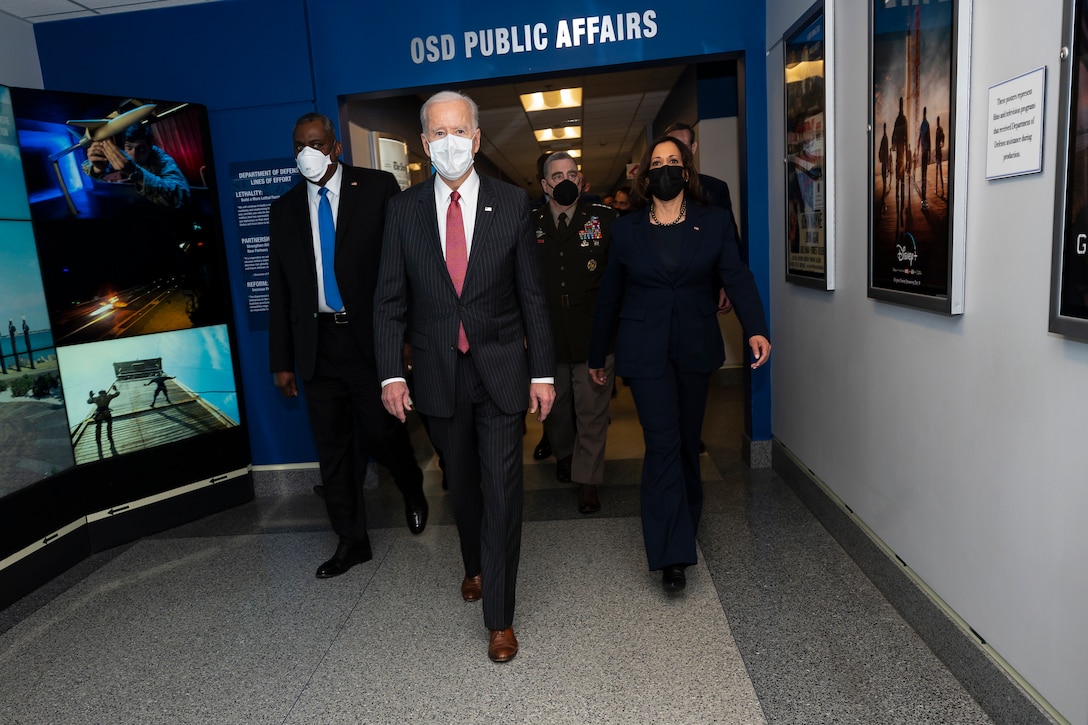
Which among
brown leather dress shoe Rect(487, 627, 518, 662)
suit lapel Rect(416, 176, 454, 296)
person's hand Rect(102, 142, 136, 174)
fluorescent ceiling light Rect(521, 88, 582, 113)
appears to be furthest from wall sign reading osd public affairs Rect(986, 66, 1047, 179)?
fluorescent ceiling light Rect(521, 88, 582, 113)

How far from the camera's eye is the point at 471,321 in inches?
94.5

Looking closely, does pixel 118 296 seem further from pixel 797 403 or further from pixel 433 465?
pixel 797 403

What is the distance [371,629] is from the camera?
271 cm

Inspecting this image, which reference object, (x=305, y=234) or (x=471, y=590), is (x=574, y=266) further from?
(x=471, y=590)

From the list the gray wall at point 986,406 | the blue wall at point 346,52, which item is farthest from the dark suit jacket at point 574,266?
the gray wall at point 986,406

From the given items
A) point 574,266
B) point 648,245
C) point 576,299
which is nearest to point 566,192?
point 574,266

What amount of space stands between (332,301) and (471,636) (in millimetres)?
1475

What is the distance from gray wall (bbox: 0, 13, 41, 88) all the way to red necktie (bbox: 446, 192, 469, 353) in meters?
3.14

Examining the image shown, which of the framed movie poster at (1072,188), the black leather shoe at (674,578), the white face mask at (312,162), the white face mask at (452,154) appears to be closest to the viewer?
the framed movie poster at (1072,188)

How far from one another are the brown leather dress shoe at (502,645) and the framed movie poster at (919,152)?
168 centimetres

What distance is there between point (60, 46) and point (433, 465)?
Answer: 3.29m

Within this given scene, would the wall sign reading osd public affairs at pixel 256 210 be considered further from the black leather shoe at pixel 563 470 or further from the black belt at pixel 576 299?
the black leather shoe at pixel 563 470

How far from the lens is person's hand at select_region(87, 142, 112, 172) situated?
362 cm

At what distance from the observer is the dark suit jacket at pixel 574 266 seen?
3789 mm
